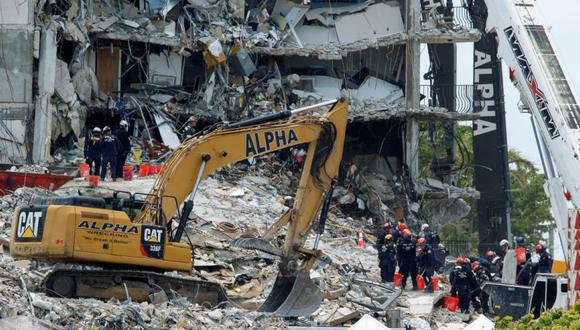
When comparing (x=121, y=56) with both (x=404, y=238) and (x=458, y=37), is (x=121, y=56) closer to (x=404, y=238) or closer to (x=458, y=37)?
(x=458, y=37)

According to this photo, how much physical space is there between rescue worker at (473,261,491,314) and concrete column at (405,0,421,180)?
16.4 metres

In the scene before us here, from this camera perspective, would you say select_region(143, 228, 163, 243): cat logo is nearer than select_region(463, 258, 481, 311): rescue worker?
Yes

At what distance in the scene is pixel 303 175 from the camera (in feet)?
87.7

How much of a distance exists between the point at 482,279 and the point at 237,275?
5.30 metres

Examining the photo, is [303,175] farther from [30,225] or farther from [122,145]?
[122,145]

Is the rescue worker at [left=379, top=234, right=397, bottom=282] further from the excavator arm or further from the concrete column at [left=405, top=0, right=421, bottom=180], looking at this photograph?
the concrete column at [left=405, top=0, right=421, bottom=180]


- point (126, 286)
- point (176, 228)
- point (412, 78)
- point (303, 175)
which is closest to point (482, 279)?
point (303, 175)

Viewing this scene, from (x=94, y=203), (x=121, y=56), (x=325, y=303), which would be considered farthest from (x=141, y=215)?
(x=121, y=56)

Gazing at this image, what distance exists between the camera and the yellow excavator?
23.5 m

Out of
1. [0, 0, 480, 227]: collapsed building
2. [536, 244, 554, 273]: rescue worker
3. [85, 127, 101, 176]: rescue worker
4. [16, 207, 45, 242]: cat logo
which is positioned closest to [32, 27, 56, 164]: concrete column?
[0, 0, 480, 227]: collapsed building

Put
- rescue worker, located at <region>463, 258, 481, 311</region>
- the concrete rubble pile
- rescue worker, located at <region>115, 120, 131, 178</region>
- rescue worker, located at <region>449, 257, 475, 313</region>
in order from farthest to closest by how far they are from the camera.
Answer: rescue worker, located at <region>115, 120, 131, 178</region> < rescue worker, located at <region>463, 258, 481, 311</region> < rescue worker, located at <region>449, 257, 475, 313</region> < the concrete rubble pile

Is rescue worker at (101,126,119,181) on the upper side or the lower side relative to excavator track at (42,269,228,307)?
upper

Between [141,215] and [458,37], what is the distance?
78.5 ft

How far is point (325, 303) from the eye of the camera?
91.2ft
